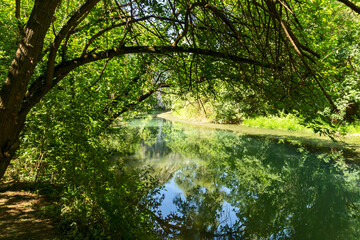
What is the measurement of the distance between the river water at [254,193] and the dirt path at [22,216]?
198cm

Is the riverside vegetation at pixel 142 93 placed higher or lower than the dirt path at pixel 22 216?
higher

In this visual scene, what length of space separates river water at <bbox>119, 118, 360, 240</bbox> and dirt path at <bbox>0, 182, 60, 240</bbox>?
6.49ft

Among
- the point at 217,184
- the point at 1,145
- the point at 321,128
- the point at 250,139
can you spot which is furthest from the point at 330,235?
the point at 250,139

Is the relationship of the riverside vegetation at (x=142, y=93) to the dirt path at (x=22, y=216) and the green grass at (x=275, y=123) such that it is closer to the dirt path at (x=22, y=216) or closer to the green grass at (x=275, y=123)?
the dirt path at (x=22, y=216)

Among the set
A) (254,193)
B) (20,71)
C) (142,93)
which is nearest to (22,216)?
(142,93)

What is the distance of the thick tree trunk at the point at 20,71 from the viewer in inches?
63.9

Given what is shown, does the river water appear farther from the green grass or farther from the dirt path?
the green grass

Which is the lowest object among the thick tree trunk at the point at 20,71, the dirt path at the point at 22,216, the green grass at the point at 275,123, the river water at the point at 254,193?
the river water at the point at 254,193

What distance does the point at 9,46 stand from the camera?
5625 mm

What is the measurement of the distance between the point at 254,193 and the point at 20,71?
614cm

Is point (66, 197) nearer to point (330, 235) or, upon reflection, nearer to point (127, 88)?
point (127, 88)

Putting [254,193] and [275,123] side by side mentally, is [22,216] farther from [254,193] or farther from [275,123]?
[275,123]

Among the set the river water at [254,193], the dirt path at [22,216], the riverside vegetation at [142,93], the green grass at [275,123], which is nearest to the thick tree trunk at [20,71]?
the riverside vegetation at [142,93]

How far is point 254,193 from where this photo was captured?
6.41 meters
